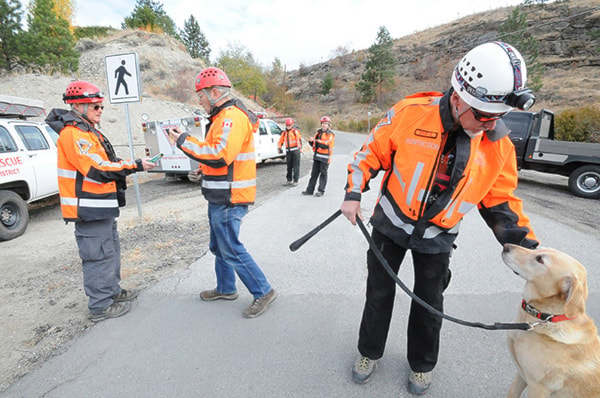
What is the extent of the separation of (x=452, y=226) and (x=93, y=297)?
319 centimetres

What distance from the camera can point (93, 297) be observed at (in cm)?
293

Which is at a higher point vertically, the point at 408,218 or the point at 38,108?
the point at 38,108

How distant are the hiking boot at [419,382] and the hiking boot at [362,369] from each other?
0.87 ft

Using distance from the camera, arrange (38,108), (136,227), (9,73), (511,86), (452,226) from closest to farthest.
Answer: (511,86)
(452,226)
(136,227)
(38,108)
(9,73)

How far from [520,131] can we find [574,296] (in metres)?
8.98

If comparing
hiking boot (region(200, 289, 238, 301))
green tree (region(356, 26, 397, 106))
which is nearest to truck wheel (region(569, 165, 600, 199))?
hiking boot (region(200, 289, 238, 301))

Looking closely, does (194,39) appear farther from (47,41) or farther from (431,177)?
(431,177)

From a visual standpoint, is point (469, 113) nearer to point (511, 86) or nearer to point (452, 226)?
point (511, 86)

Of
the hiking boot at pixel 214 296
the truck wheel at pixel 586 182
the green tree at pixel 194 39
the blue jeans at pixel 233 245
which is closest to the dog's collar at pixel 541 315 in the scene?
the blue jeans at pixel 233 245

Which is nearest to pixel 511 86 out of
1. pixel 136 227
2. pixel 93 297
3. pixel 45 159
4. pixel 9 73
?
pixel 93 297

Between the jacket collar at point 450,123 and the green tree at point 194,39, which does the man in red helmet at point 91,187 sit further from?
the green tree at point 194,39

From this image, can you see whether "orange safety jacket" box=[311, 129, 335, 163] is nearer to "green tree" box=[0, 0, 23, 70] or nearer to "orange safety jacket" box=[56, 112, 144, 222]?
"orange safety jacket" box=[56, 112, 144, 222]

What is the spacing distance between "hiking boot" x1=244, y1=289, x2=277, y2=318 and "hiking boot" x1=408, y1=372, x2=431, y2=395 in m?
1.43

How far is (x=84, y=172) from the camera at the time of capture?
109 inches
